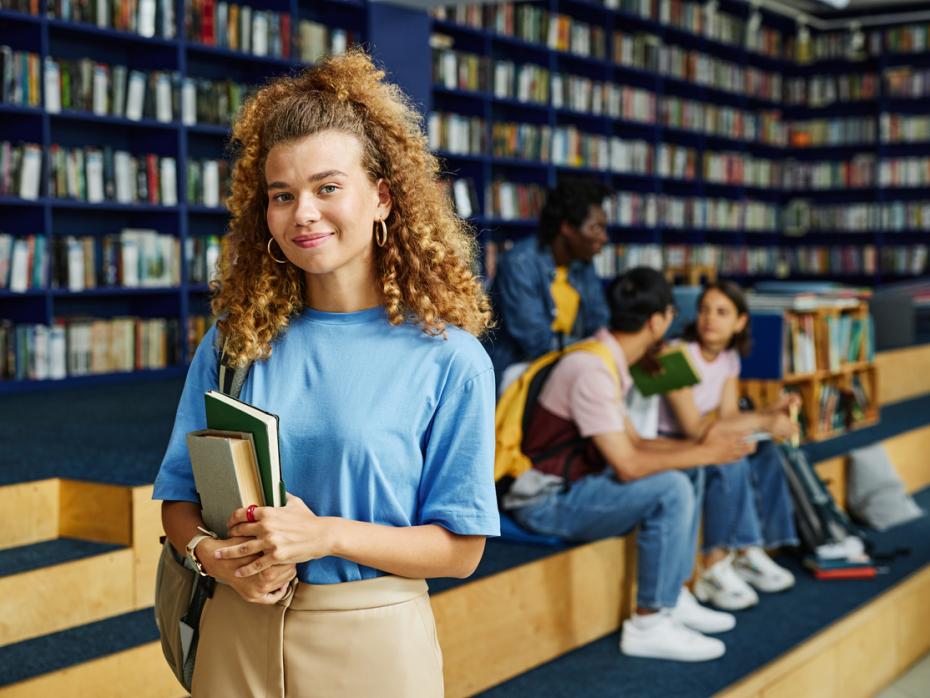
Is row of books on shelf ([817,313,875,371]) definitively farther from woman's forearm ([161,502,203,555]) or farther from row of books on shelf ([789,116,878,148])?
row of books on shelf ([789,116,878,148])

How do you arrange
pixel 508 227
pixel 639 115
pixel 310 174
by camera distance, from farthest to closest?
pixel 639 115 → pixel 508 227 → pixel 310 174

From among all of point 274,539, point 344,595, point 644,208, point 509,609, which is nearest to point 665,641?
point 509,609

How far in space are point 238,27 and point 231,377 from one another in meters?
4.65

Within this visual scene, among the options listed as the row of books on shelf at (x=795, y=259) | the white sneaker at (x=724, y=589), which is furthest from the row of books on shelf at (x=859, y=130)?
the white sneaker at (x=724, y=589)

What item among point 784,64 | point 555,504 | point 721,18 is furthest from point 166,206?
point 784,64

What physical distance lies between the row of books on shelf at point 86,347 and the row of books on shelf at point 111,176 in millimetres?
560

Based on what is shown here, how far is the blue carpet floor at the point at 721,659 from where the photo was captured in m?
2.54

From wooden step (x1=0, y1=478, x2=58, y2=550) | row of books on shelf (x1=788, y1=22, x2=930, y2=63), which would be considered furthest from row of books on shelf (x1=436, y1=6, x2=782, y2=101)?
wooden step (x1=0, y1=478, x2=58, y2=550)

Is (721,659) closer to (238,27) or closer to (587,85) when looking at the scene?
(238,27)

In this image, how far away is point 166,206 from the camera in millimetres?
5297

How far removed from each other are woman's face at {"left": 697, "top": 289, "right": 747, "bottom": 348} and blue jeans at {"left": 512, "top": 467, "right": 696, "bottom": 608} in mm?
815

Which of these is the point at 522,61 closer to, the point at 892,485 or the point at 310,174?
the point at 892,485

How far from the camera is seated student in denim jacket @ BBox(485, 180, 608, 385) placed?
3.74 m

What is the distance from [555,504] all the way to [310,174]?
1.79 meters
